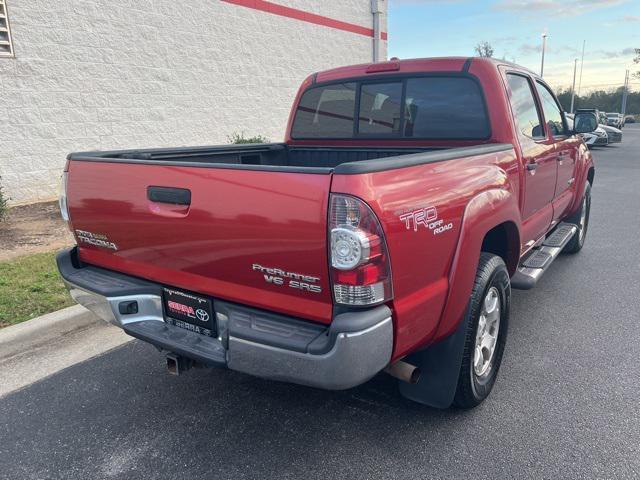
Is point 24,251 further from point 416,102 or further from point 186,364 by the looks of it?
point 416,102

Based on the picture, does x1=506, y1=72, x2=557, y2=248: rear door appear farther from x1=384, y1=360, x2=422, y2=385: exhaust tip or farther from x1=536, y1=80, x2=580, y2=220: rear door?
x1=384, y1=360, x2=422, y2=385: exhaust tip

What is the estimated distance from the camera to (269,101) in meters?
13.2

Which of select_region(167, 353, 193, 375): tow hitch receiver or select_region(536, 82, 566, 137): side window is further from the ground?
select_region(536, 82, 566, 137): side window

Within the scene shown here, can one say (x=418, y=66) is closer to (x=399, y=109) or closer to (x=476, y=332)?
(x=399, y=109)

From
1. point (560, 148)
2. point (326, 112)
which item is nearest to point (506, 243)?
point (560, 148)

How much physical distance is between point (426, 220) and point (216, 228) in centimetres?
93

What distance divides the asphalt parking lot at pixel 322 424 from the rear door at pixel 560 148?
1.46 m

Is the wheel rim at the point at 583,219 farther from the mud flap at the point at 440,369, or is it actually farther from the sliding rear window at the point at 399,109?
the mud flap at the point at 440,369

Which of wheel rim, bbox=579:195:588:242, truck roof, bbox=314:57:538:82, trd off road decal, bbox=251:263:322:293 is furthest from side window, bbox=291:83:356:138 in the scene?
wheel rim, bbox=579:195:588:242

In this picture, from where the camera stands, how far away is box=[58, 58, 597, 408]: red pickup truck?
203 cm

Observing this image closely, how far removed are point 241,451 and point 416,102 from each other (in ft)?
8.72

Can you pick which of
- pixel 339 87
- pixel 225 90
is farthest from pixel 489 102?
pixel 225 90

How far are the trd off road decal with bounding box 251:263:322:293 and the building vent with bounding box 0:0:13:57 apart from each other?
7669 mm

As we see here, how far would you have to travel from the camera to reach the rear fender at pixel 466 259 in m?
2.47
